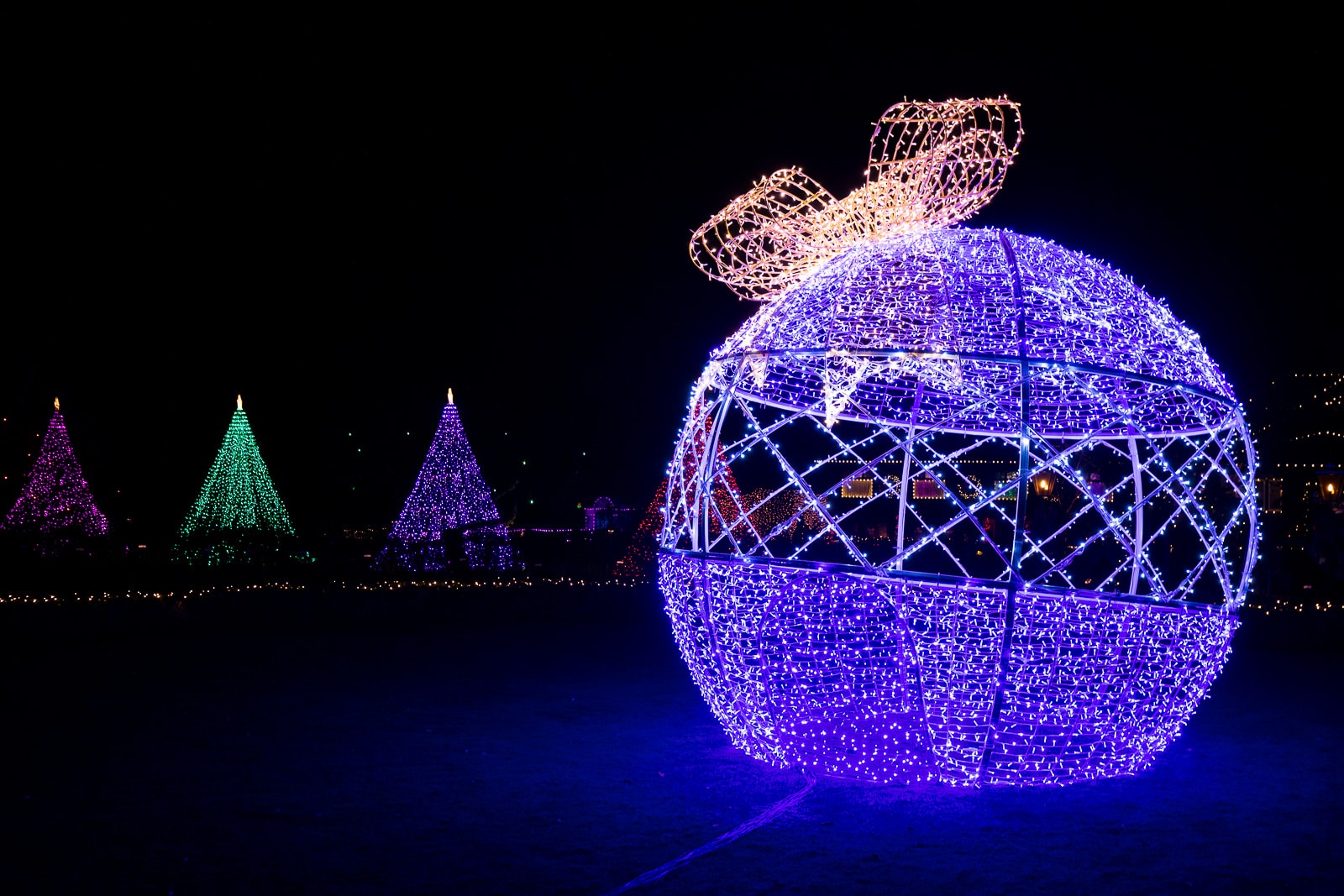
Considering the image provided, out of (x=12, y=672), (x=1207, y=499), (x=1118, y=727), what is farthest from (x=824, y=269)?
(x=1207, y=499)

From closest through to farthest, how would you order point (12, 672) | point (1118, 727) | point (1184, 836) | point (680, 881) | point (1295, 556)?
point (680, 881) < point (1184, 836) < point (1118, 727) < point (12, 672) < point (1295, 556)

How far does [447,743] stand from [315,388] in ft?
82.7

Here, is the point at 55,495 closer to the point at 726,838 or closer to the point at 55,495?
the point at 55,495

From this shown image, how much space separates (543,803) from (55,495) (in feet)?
52.9

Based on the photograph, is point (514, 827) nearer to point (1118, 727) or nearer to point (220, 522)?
point (1118, 727)

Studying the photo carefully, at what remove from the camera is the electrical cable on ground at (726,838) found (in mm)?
5098

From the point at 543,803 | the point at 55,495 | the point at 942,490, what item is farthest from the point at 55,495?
the point at 942,490

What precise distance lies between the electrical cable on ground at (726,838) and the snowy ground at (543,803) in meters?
0.06

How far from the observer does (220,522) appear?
65.5 ft

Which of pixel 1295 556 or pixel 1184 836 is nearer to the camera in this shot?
pixel 1184 836

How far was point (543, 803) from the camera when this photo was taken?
6.41 metres

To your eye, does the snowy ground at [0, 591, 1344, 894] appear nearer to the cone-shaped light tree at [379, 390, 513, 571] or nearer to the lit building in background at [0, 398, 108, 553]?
the cone-shaped light tree at [379, 390, 513, 571]

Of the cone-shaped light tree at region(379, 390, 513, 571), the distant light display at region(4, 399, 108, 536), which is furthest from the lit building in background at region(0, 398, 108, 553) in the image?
the cone-shaped light tree at region(379, 390, 513, 571)

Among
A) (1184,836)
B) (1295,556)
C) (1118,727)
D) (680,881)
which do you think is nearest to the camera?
(680,881)
